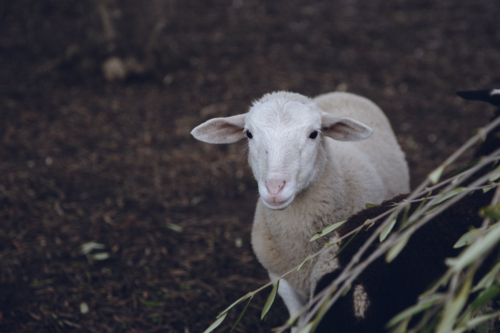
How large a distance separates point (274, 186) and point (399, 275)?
0.77 metres

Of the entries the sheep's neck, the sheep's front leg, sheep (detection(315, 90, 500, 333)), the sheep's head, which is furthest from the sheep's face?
the sheep's front leg

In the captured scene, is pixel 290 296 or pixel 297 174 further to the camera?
pixel 290 296

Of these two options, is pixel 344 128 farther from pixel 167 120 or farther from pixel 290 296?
pixel 167 120

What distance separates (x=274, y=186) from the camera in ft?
6.68

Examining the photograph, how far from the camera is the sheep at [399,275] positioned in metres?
1.73

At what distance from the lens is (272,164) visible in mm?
2113

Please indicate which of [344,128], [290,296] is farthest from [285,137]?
[290,296]

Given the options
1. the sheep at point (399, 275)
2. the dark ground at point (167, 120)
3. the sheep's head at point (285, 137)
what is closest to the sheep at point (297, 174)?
the sheep's head at point (285, 137)

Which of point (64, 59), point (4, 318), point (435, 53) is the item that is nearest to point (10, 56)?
point (64, 59)

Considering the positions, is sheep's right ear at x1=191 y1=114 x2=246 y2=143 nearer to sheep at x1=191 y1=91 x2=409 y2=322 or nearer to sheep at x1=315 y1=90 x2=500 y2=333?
sheep at x1=191 y1=91 x2=409 y2=322

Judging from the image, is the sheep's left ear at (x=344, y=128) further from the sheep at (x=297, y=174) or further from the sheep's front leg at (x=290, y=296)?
the sheep's front leg at (x=290, y=296)

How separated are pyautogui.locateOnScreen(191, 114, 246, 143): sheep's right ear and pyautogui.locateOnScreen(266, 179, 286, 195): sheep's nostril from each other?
75 centimetres

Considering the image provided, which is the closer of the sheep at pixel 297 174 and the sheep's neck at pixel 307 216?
the sheep at pixel 297 174

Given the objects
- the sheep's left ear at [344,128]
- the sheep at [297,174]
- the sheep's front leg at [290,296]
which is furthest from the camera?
the sheep's front leg at [290,296]
